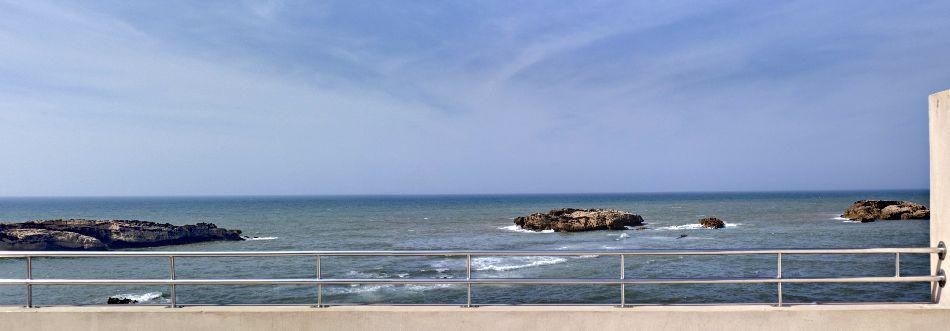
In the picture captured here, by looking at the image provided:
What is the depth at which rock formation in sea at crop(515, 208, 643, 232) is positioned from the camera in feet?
179

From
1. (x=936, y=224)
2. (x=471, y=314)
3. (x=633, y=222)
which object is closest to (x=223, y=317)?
(x=471, y=314)

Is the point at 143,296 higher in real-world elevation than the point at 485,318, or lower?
lower

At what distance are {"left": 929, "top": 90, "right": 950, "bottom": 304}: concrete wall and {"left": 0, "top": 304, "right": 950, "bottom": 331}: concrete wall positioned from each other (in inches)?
25.0

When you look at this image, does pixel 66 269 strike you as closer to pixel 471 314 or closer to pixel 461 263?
pixel 461 263

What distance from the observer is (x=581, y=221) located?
2154 inches

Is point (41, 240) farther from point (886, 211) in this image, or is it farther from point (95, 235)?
point (886, 211)

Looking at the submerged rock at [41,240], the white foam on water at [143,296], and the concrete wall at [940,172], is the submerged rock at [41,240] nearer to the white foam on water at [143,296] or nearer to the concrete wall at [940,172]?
the white foam on water at [143,296]

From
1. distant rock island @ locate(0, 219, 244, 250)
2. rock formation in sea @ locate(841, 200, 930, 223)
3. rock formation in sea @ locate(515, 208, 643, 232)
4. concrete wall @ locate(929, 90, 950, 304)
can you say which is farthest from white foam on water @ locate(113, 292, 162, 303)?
rock formation in sea @ locate(841, 200, 930, 223)

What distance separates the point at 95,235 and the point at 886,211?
3270 inches

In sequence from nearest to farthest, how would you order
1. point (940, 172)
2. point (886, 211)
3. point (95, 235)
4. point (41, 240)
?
point (940, 172) < point (41, 240) < point (95, 235) < point (886, 211)

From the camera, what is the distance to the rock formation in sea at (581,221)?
54.6m

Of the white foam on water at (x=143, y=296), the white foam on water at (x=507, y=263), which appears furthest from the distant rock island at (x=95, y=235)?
the white foam on water at (x=507, y=263)

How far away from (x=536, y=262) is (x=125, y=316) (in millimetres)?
24686

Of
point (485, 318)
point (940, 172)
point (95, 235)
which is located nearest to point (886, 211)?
point (940, 172)
